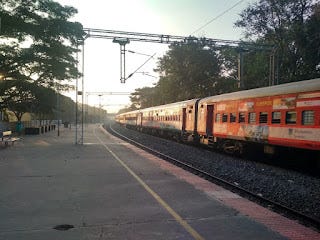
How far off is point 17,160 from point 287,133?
404 inches

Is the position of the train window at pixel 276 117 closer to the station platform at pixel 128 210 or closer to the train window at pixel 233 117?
the train window at pixel 233 117

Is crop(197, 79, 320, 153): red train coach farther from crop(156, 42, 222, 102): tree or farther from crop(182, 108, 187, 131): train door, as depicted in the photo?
crop(156, 42, 222, 102): tree

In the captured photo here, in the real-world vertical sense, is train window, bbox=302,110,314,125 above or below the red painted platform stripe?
above

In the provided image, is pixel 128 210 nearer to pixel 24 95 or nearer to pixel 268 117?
pixel 268 117

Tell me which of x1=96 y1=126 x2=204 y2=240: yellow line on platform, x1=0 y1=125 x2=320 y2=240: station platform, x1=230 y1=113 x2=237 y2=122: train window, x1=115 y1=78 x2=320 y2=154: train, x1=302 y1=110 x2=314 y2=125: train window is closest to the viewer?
x1=96 y1=126 x2=204 y2=240: yellow line on platform

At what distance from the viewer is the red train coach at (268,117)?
49.9 feet

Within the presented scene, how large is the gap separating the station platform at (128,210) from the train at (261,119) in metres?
4.00

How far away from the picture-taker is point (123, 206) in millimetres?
9586

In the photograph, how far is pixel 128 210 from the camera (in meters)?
9.20

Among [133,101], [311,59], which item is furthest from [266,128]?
[133,101]

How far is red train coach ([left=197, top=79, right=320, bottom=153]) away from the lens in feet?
49.9

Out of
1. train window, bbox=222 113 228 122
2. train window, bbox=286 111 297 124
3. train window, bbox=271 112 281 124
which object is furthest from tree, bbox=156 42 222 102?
train window, bbox=286 111 297 124

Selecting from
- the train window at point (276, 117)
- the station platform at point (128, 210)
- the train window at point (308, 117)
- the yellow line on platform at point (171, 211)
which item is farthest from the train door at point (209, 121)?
the yellow line on platform at point (171, 211)

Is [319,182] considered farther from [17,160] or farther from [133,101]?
[133,101]
